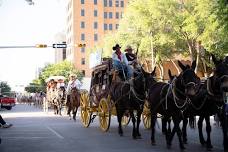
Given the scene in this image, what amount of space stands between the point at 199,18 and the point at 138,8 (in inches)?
267

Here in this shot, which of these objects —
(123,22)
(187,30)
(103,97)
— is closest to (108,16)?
(123,22)

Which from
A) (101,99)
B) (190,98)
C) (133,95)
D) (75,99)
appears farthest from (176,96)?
(75,99)

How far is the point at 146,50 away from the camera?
55.9 meters

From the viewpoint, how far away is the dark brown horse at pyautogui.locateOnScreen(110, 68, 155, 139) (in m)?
15.9

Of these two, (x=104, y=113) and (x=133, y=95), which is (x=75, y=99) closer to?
(x=104, y=113)

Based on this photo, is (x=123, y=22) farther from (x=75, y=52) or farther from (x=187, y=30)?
(x=75, y=52)

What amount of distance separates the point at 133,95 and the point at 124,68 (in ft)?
6.33

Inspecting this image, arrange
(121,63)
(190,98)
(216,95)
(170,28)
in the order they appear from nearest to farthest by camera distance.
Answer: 1. (216,95)
2. (190,98)
3. (121,63)
4. (170,28)

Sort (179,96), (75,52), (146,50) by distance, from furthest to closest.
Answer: (75,52) → (146,50) → (179,96)

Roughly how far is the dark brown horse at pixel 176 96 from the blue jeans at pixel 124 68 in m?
3.80

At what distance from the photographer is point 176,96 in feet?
41.8

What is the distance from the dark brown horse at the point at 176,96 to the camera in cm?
1247

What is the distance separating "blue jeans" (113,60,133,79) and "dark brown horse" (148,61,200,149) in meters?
3.80

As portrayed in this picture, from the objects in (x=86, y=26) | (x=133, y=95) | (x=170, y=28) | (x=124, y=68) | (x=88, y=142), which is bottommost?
(x=88, y=142)
